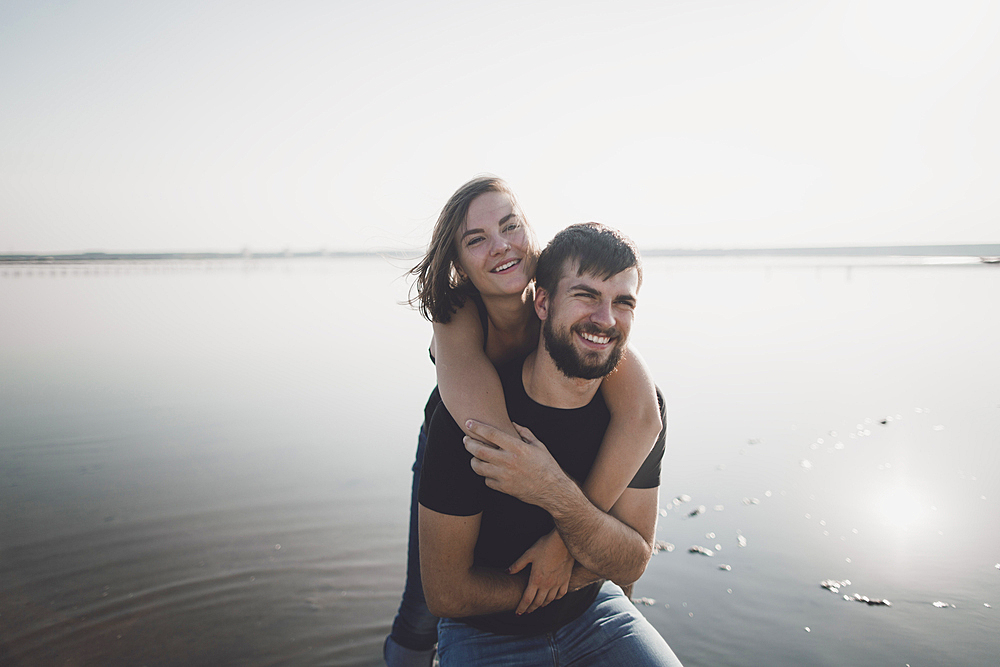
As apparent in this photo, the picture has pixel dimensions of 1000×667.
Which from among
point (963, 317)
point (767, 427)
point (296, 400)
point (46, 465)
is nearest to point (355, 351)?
point (296, 400)

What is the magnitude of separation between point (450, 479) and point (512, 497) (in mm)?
350

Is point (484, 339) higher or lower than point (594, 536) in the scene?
higher

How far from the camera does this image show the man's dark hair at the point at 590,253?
9.66 feet

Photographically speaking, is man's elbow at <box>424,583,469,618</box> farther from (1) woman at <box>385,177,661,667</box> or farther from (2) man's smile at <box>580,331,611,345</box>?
(2) man's smile at <box>580,331,611,345</box>

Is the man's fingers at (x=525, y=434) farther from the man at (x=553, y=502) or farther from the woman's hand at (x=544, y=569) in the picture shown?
the woman's hand at (x=544, y=569)

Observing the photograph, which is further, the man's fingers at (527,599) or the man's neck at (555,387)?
the man's neck at (555,387)

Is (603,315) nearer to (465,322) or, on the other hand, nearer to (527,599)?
(465,322)

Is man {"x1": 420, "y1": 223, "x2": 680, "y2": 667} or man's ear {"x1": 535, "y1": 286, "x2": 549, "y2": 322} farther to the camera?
Result: man's ear {"x1": 535, "y1": 286, "x2": 549, "y2": 322}

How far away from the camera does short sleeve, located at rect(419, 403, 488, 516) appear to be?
265cm

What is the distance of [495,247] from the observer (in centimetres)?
353

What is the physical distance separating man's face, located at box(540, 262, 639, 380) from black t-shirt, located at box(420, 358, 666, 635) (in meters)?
0.27

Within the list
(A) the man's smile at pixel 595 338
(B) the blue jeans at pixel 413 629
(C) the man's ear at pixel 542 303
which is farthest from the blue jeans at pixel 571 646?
(C) the man's ear at pixel 542 303

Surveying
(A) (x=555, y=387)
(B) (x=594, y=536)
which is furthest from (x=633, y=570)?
(A) (x=555, y=387)

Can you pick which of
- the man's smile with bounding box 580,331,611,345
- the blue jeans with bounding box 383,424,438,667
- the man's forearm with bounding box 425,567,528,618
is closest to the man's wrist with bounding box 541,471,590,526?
the man's forearm with bounding box 425,567,528,618
